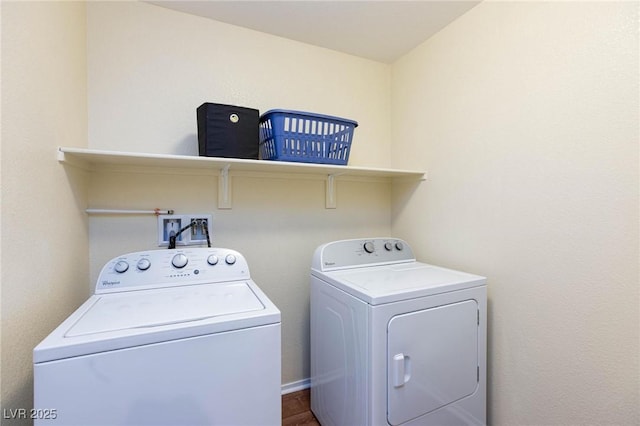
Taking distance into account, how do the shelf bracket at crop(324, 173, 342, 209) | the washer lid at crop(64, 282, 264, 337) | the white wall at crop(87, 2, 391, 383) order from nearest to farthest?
1. the washer lid at crop(64, 282, 264, 337)
2. the white wall at crop(87, 2, 391, 383)
3. the shelf bracket at crop(324, 173, 342, 209)

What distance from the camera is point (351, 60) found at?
2.14 metres

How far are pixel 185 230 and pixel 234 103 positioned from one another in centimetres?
82

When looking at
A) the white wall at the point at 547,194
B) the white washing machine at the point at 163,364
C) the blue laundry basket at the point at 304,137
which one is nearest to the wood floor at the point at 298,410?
the white washing machine at the point at 163,364

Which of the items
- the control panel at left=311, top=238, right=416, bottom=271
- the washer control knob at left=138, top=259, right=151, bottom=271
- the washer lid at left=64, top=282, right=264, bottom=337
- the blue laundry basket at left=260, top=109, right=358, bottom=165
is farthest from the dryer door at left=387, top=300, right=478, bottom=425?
the washer control knob at left=138, top=259, right=151, bottom=271

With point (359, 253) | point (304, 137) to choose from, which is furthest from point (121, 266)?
point (359, 253)

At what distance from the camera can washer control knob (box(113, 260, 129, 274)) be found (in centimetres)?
128

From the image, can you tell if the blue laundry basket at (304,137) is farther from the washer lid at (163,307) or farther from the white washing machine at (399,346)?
the washer lid at (163,307)

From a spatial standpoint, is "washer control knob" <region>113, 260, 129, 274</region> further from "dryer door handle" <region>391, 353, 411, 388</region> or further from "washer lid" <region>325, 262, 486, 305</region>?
"dryer door handle" <region>391, 353, 411, 388</region>

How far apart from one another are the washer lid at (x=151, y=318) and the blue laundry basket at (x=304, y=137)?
748 mm

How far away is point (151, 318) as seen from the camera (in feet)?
3.10

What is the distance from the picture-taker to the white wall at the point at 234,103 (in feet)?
5.03

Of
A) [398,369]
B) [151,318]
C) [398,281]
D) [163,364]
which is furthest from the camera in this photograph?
[398,281]

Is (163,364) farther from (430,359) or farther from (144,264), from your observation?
(430,359)

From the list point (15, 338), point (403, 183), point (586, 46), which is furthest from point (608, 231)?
point (15, 338)
